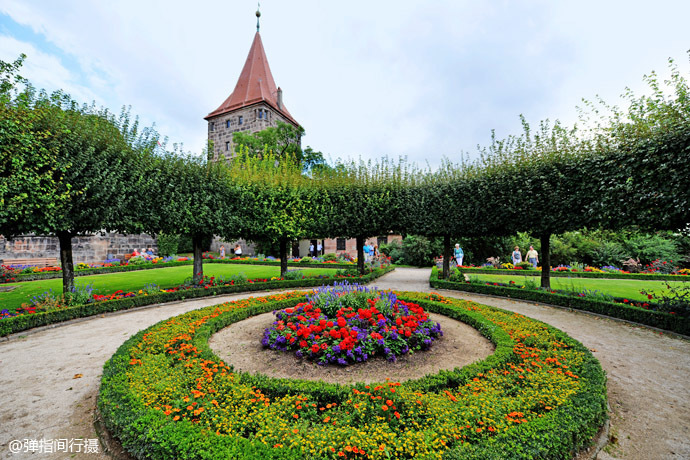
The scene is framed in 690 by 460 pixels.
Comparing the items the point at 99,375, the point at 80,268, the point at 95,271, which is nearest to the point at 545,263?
the point at 99,375

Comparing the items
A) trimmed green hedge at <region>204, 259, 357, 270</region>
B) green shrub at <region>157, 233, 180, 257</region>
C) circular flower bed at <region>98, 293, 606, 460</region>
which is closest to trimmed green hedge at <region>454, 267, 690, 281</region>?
trimmed green hedge at <region>204, 259, 357, 270</region>

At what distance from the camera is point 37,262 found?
1733cm

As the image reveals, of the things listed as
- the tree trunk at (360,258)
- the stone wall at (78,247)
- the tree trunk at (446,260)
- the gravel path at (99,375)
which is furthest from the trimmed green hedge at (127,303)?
the stone wall at (78,247)

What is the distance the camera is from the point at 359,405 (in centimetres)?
321

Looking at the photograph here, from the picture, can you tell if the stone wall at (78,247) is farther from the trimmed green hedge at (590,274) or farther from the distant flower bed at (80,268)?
the trimmed green hedge at (590,274)

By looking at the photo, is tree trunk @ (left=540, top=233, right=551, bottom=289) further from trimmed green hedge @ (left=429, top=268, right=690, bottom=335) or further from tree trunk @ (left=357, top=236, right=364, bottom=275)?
tree trunk @ (left=357, top=236, right=364, bottom=275)

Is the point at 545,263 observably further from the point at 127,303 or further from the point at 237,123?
the point at 237,123

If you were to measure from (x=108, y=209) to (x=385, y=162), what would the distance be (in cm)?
1099

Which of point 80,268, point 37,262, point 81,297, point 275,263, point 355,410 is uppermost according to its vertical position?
point 37,262

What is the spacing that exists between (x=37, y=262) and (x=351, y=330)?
859 inches

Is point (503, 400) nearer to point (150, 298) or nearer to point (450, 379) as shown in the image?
point (450, 379)

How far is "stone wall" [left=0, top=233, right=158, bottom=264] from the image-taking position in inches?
662

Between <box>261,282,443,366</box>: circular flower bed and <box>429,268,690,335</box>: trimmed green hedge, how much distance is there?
223 inches

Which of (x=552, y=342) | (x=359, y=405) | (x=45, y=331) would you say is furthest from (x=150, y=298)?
(x=552, y=342)
